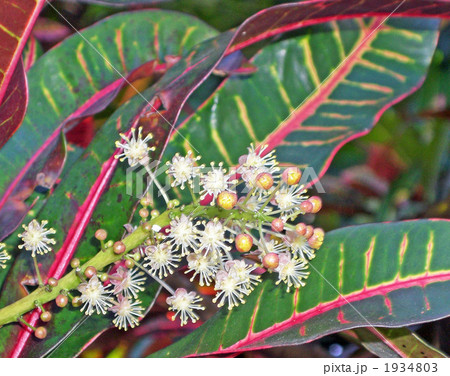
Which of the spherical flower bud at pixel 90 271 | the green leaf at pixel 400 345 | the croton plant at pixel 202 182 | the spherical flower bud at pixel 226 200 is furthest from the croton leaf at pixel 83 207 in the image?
the green leaf at pixel 400 345

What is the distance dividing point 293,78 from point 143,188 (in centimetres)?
38

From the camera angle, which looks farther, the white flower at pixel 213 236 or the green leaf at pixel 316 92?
the green leaf at pixel 316 92

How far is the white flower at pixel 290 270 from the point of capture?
2.73 ft

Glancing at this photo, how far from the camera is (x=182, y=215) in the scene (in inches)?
30.9

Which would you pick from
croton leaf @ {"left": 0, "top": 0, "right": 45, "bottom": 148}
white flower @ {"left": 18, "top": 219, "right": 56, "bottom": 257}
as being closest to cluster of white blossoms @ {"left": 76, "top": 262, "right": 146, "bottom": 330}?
white flower @ {"left": 18, "top": 219, "right": 56, "bottom": 257}

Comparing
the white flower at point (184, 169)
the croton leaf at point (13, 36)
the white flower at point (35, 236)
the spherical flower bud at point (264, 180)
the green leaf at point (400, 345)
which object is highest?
the croton leaf at point (13, 36)

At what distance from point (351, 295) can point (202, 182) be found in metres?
0.31

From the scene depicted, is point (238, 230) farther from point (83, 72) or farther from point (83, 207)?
point (83, 72)

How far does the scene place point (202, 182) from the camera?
2.65 feet

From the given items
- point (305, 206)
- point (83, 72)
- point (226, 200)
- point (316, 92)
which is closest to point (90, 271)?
point (226, 200)

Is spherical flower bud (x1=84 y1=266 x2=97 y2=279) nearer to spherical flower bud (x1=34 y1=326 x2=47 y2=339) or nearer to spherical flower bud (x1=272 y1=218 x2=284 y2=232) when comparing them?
spherical flower bud (x1=34 y1=326 x2=47 y2=339)

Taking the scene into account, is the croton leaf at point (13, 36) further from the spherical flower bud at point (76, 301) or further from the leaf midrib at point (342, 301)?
the leaf midrib at point (342, 301)

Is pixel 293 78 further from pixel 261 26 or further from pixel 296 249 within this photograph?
pixel 296 249
